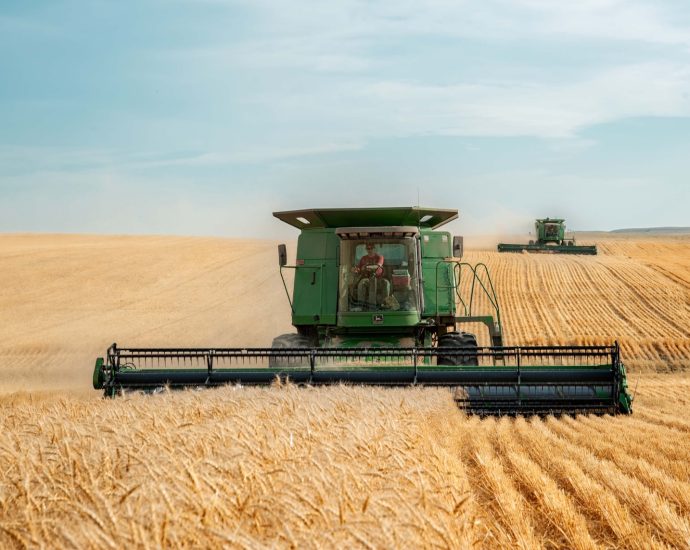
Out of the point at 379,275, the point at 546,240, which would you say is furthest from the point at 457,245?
the point at 546,240

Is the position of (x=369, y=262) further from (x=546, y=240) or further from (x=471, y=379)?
(x=546, y=240)

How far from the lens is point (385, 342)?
1183 centimetres

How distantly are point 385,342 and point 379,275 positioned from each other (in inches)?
32.2

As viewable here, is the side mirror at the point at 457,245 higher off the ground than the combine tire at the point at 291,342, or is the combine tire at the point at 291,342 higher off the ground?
the side mirror at the point at 457,245

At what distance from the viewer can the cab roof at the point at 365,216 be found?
12.0 meters

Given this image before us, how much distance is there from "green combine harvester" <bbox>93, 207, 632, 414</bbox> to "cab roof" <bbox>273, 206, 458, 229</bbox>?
0.6 inches

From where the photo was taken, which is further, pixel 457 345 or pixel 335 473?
pixel 457 345

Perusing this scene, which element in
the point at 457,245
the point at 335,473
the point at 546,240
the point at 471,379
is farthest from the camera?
the point at 546,240

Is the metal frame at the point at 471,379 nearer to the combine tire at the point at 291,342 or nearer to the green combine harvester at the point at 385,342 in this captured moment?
the green combine harvester at the point at 385,342

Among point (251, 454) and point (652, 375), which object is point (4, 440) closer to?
point (251, 454)

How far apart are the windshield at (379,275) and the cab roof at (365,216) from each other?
1.19 feet

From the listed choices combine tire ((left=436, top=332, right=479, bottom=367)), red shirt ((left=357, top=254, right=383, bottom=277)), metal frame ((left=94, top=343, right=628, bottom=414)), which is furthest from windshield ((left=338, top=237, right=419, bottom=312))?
metal frame ((left=94, top=343, right=628, bottom=414))

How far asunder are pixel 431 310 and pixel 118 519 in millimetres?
9185

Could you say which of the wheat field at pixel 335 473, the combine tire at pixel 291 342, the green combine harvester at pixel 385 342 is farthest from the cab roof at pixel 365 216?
the wheat field at pixel 335 473
